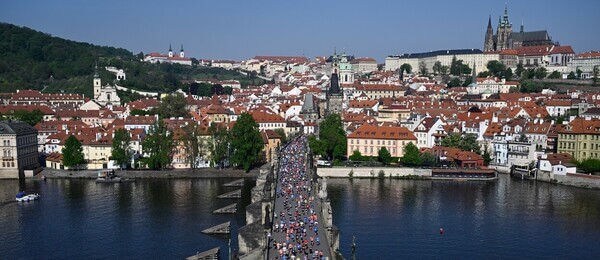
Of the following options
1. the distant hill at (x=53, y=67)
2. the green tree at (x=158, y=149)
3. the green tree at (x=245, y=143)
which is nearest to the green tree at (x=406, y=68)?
the distant hill at (x=53, y=67)

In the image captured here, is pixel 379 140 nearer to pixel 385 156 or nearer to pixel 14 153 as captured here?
pixel 385 156

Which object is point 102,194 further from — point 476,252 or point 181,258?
point 476,252

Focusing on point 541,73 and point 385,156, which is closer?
point 385,156

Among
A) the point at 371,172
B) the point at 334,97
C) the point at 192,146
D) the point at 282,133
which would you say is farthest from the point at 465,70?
the point at 192,146

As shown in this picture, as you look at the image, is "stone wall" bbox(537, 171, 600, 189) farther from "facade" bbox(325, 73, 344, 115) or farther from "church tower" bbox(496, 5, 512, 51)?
"church tower" bbox(496, 5, 512, 51)

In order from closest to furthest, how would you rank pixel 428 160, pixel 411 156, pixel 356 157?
pixel 411 156, pixel 428 160, pixel 356 157

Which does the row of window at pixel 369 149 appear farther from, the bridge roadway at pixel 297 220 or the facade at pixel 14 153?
the facade at pixel 14 153
